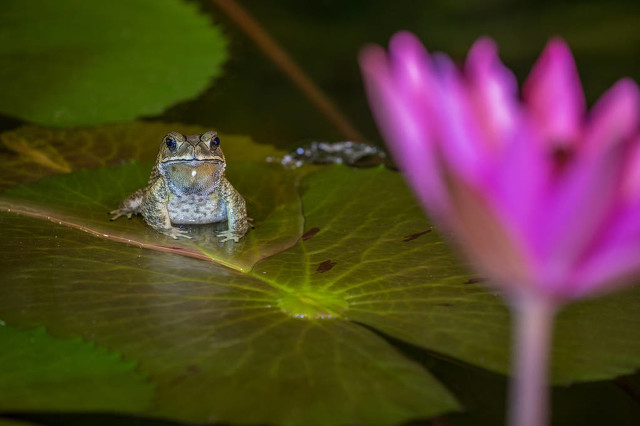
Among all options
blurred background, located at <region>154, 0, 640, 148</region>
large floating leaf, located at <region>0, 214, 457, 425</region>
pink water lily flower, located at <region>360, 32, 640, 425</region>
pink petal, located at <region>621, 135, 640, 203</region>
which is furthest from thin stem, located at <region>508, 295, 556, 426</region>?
blurred background, located at <region>154, 0, 640, 148</region>

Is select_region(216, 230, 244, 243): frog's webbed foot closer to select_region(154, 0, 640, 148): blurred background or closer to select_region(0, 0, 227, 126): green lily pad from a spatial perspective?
select_region(154, 0, 640, 148): blurred background

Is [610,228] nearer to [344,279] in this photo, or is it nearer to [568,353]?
[568,353]

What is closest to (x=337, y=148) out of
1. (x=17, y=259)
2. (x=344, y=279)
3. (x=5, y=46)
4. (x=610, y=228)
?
(x=344, y=279)

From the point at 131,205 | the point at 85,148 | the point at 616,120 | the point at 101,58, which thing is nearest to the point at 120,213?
the point at 131,205

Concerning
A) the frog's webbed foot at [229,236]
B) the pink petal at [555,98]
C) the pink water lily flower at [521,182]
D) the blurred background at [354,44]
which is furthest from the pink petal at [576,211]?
the blurred background at [354,44]

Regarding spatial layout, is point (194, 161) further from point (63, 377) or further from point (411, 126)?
point (411, 126)

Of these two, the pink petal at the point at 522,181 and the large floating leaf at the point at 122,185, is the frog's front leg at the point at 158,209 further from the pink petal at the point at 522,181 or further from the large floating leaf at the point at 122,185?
the pink petal at the point at 522,181
